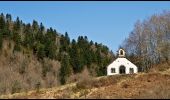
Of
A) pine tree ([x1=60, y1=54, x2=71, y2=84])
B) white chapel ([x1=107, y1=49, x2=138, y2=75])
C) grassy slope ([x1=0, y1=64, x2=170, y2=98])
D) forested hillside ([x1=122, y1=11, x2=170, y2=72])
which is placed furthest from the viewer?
pine tree ([x1=60, y1=54, x2=71, y2=84])

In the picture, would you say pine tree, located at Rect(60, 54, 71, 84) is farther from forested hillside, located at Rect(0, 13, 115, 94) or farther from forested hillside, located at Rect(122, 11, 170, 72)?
forested hillside, located at Rect(122, 11, 170, 72)

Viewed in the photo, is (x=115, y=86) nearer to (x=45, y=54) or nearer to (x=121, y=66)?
(x=121, y=66)

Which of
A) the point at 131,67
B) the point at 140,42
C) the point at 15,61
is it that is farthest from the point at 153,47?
the point at 15,61

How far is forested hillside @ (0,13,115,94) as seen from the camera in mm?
114081

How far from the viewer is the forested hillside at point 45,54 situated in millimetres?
114081

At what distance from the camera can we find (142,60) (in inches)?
3573

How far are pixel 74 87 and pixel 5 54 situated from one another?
78.7 meters

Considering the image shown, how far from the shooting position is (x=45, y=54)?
12500cm

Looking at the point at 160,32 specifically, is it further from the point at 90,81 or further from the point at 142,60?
the point at 90,81

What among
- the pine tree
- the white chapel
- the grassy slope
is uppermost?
the pine tree

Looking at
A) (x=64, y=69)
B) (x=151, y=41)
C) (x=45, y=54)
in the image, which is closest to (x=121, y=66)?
(x=151, y=41)

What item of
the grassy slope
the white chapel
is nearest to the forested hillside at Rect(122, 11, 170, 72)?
the white chapel

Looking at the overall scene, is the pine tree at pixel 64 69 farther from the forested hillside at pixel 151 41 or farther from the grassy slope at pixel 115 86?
the grassy slope at pixel 115 86

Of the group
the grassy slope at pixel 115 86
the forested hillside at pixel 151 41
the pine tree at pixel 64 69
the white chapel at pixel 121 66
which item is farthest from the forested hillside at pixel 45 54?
the grassy slope at pixel 115 86
